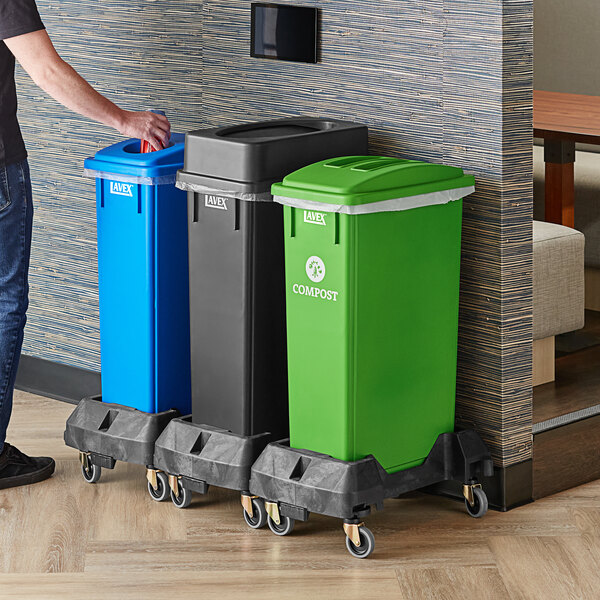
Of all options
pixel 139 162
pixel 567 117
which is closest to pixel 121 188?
pixel 139 162

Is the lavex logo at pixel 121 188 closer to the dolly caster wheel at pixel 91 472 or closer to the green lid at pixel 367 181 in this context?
the green lid at pixel 367 181

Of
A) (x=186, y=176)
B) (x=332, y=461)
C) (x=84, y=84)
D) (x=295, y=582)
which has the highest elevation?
(x=84, y=84)

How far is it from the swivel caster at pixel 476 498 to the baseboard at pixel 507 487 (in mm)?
59

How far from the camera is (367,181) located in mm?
2805

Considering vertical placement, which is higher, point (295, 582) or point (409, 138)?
point (409, 138)

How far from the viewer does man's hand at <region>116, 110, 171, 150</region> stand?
322cm

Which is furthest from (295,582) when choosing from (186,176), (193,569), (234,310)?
(186,176)

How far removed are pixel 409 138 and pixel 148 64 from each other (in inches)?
38.0

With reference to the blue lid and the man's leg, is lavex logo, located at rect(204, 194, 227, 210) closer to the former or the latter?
the blue lid

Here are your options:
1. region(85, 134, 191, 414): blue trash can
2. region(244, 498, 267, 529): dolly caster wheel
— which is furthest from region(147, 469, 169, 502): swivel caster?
region(244, 498, 267, 529): dolly caster wheel

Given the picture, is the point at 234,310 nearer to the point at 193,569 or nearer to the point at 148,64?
the point at 193,569

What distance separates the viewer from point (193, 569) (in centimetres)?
288

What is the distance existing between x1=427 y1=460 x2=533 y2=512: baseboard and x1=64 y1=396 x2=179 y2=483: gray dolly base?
2.64 ft

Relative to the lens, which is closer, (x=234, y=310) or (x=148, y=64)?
(x=234, y=310)
